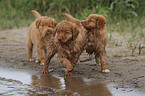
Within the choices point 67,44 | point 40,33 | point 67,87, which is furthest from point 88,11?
point 67,87

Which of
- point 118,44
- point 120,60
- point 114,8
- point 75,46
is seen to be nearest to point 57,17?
point 114,8

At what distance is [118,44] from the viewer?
25.6ft

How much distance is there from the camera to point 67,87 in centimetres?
438

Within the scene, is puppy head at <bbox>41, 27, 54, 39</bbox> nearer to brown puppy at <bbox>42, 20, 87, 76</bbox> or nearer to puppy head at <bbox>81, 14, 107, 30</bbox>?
brown puppy at <bbox>42, 20, 87, 76</bbox>

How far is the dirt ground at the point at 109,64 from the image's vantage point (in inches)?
191

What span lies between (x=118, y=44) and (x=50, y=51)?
3128 millimetres

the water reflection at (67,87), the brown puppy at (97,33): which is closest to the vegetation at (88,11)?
the brown puppy at (97,33)

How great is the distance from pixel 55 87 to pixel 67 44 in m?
0.96

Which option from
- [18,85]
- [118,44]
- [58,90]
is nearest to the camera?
[58,90]

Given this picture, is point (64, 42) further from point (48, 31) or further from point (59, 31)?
point (48, 31)

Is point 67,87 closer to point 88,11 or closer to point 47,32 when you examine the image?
point 47,32

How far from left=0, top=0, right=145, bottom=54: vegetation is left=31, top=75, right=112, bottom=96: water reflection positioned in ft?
13.4

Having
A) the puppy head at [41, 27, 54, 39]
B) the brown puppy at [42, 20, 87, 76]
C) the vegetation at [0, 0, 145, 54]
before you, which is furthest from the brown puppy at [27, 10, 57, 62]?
the vegetation at [0, 0, 145, 54]

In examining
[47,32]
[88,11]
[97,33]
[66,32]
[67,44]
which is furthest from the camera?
[88,11]
